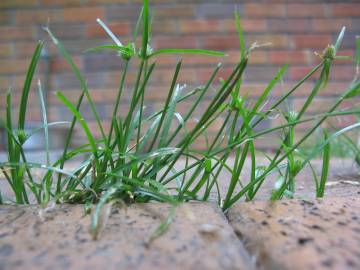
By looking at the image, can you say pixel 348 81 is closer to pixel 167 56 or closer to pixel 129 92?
pixel 167 56

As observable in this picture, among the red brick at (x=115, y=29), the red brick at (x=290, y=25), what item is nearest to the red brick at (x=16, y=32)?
the red brick at (x=115, y=29)

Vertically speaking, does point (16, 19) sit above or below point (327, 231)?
above

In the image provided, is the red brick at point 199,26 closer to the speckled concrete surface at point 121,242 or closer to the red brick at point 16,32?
the red brick at point 16,32

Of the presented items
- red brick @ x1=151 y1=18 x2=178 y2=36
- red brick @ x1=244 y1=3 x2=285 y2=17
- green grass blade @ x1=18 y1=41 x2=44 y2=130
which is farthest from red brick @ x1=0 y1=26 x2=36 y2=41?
green grass blade @ x1=18 y1=41 x2=44 y2=130

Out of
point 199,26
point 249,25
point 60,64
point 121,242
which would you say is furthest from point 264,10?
point 121,242

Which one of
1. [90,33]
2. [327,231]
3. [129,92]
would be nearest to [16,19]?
[90,33]

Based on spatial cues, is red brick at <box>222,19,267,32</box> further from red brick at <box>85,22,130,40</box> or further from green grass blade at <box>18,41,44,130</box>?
green grass blade at <box>18,41,44,130</box>
